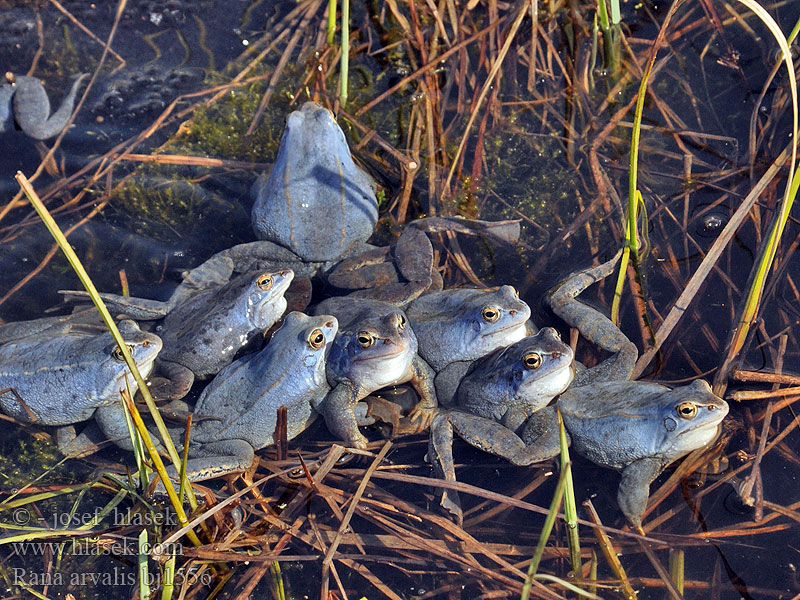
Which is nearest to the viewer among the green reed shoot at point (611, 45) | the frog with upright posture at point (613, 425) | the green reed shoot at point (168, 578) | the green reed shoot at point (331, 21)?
the green reed shoot at point (168, 578)

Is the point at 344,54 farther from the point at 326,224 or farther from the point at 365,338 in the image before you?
the point at 365,338

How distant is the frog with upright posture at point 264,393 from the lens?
4.62 meters

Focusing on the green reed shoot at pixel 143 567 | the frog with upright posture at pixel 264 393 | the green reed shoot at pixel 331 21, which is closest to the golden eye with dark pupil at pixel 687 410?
the frog with upright posture at pixel 264 393

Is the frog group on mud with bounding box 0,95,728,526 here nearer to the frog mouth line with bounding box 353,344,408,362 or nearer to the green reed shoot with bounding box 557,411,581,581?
the frog mouth line with bounding box 353,344,408,362

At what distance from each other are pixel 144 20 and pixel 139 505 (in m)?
5.25

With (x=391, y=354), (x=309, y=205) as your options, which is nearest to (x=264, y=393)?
(x=391, y=354)

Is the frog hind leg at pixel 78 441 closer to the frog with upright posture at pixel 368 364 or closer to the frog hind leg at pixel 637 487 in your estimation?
the frog with upright posture at pixel 368 364

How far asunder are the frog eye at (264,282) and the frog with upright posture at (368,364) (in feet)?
1.97

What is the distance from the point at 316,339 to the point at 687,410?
2.60m

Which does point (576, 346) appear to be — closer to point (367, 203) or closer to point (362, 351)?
point (362, 351)

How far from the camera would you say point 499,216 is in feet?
18.6

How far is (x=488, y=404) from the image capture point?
4.57m

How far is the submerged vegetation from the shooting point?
4152 mm

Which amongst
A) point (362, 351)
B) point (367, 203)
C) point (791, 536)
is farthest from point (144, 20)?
point (791, 536)
